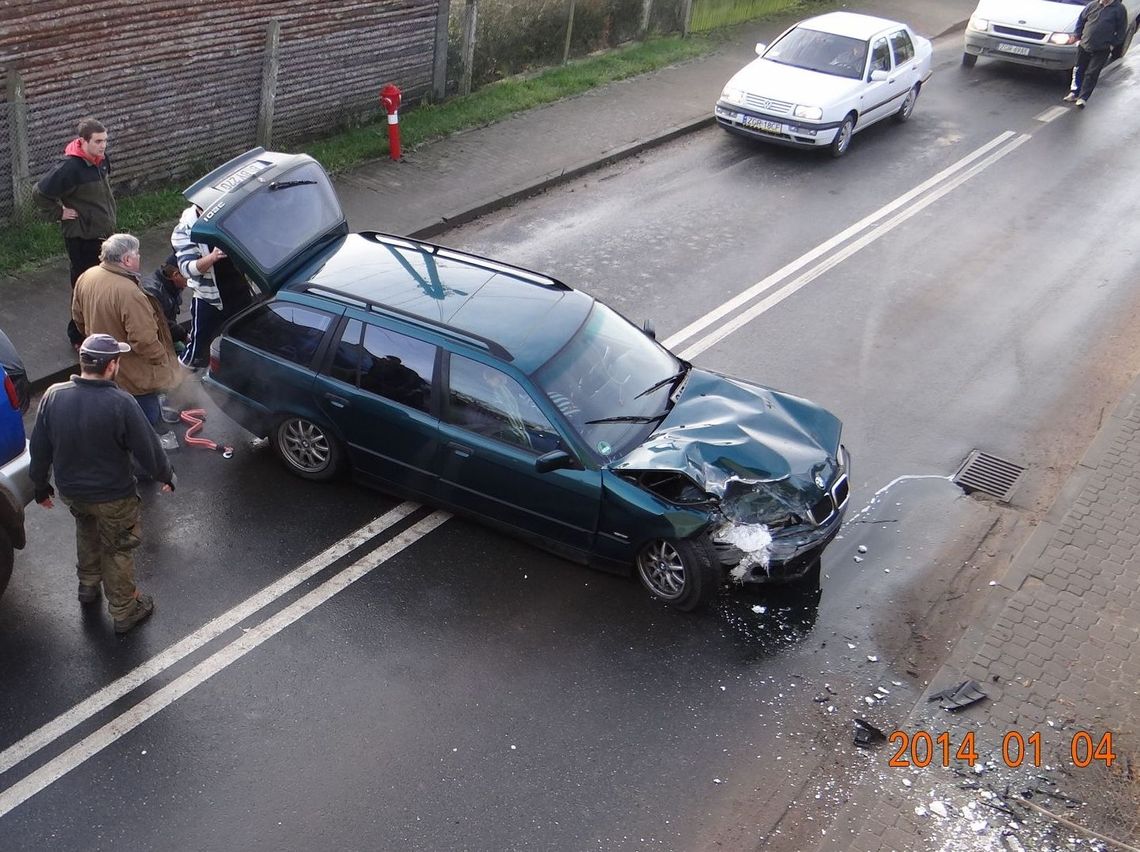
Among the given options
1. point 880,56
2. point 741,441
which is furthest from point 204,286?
point 880,56

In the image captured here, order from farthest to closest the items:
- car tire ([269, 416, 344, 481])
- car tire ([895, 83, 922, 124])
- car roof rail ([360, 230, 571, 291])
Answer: car tire ([895, 83, 922, 124]), car roof rail ([360, 230, 571, 291]), car tire ([269, 416, 344, 481])

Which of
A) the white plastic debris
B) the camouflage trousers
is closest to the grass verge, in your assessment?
the camouflage trousers

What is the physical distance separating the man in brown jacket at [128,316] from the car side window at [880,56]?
35.4 feet

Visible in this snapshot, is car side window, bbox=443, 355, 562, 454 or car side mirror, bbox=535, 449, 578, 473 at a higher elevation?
car side window, bbox=443, 355, 562, 454

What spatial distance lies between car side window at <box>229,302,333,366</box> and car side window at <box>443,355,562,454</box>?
1.09 meters

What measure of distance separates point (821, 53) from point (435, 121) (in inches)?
210

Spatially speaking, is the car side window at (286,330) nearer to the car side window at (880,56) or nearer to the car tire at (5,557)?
the car tire at (5,557)

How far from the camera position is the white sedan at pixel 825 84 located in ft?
46.3

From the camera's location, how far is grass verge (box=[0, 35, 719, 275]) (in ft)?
34.5

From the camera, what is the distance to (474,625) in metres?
6.70

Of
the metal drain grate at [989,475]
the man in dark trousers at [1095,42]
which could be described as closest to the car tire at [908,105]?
the man in dark trousers at [1095,42]

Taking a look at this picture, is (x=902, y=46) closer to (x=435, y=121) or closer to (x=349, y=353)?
(x=435, y=121)

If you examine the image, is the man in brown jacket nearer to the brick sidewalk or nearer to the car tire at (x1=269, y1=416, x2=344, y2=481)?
the car tire at (x1=269, y1=416, x2=344, y2=481)

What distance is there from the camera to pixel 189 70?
38.1ft
